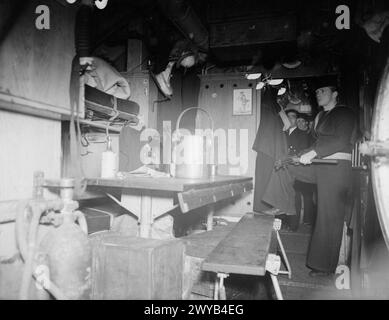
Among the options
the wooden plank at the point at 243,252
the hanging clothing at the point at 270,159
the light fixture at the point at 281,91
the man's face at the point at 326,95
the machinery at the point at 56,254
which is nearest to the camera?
the wooden plank at the point at 243,252

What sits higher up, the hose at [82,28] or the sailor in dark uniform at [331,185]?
the hose at [82,28]

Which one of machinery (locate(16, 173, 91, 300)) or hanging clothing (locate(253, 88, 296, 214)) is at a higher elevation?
hanging clothing (locate(253, 88, 296, 214))

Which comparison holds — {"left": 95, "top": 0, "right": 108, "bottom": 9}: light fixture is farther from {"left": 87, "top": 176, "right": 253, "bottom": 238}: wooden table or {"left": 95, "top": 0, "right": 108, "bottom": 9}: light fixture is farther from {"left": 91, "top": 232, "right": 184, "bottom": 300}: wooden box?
{"left": 91, "top": 232, "right": 184, "bottom": 300}: wooden box

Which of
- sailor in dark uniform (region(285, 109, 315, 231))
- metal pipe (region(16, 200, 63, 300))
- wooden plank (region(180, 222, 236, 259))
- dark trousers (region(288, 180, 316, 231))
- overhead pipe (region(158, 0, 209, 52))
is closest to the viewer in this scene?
metal pipe (region(16, 200, 63, 300))

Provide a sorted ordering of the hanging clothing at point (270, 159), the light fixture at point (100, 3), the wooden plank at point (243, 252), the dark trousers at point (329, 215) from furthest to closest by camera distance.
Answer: the hanging clothing at point (270, 159), the dark trousers at point (329, 215), the light fixture at point (100, 3), the wooden plank at point (243, 252)

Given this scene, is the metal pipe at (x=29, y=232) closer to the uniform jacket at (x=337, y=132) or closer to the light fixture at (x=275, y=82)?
the uniform jacket at (x=337, y=132)

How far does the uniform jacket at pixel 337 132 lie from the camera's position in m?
3.40

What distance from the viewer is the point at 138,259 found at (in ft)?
5.75

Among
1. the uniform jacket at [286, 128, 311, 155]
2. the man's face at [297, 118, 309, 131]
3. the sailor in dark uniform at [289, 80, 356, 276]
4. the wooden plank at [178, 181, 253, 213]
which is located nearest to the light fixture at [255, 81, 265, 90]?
the uniform jacket at [286, 128, 311, 155]

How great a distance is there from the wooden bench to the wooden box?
32 centimetres

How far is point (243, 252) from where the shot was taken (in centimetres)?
178

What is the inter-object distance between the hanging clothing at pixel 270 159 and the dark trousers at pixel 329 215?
712 mm

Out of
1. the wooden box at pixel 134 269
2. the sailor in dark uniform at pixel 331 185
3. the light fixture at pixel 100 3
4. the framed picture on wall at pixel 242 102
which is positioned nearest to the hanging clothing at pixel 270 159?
the framed picture on wall at pixel 242 102

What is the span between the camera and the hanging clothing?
4078mm
